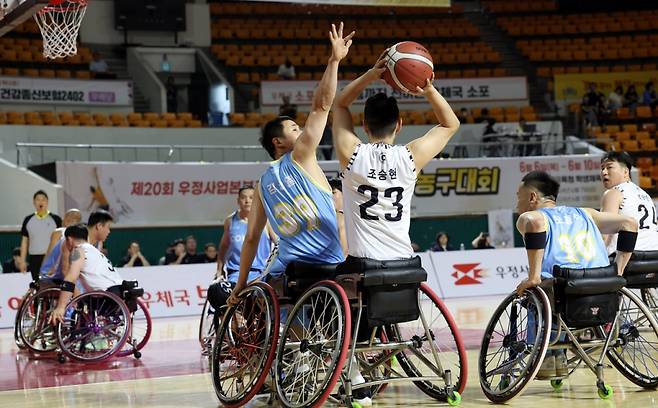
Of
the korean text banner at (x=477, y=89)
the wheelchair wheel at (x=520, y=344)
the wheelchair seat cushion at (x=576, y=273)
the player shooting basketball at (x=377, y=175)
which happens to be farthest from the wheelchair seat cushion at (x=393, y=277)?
the korean text banner at (x=477, y=89)

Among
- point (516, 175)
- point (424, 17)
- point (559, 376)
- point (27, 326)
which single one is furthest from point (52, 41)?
point (424, 17)

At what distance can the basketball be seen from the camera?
17.4 ft

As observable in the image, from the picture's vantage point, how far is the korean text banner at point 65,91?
20734 mm

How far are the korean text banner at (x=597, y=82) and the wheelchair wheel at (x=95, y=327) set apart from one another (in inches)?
746

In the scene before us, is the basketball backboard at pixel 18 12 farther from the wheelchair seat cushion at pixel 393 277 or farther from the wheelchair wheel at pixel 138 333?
the wheelchair seat cushion at pixel 393 277

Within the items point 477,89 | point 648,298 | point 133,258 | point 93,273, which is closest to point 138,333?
point 93,273

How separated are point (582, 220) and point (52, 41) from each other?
5.60 m

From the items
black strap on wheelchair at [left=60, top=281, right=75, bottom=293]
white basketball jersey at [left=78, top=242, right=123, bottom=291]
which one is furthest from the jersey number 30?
white basketball jersey at [left=78, top=242, right=123, bottom=291]

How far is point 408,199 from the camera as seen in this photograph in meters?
5.44

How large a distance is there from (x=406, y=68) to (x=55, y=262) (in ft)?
17.0

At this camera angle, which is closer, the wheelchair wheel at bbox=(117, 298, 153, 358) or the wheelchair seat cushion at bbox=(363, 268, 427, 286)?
the wheelchair seat cushion at bbox=(363, 268, 427, 286)

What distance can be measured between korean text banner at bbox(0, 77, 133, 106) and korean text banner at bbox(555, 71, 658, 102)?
11.2 metres

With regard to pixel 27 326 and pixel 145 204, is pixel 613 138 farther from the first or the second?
A: pixel 27 326

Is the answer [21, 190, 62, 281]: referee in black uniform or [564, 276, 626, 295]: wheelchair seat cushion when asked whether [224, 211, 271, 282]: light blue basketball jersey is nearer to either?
[564, 276, 626, 295]: wheelchair seat cushion
